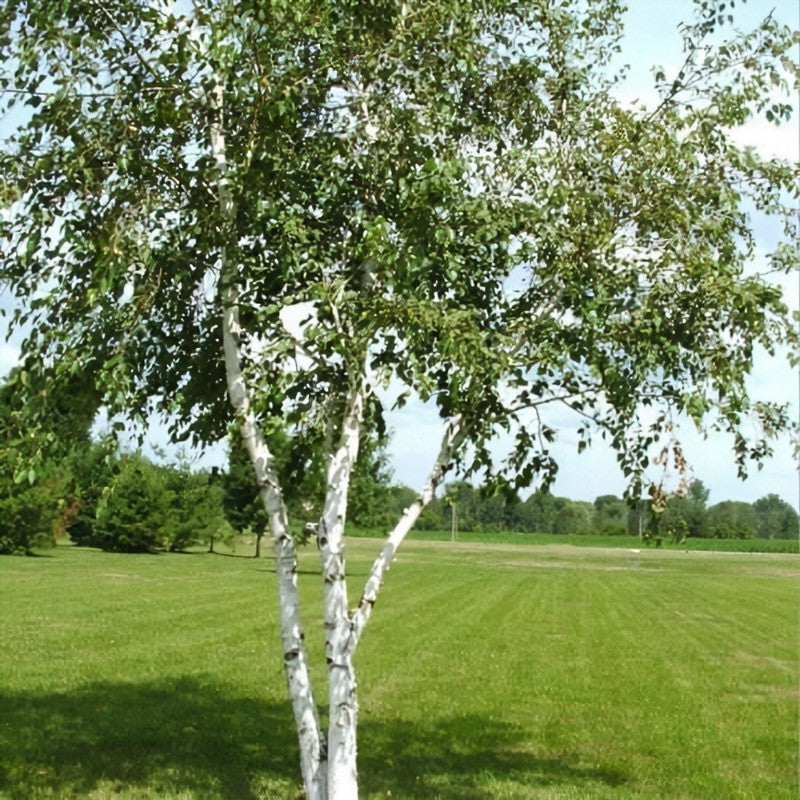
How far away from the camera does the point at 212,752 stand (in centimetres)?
1419

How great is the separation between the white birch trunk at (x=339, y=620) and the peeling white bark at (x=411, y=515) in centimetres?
33

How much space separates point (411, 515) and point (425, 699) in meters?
8.80

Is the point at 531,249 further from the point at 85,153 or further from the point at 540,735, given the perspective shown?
the point at 540,735

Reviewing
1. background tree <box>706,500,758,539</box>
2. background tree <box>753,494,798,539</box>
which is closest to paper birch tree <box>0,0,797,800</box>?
background tree <box>706,500,758,539</box>

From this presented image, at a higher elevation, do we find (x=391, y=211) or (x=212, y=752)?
(x=391, y=211)

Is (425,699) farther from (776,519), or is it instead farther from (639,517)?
(776,519)

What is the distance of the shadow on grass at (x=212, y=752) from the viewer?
12500 millimetres

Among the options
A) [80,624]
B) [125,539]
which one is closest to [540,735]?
[80,624]

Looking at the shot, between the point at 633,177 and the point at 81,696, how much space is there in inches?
530

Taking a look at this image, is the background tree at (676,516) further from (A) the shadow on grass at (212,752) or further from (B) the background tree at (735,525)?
(B) the background tree at (735,525)

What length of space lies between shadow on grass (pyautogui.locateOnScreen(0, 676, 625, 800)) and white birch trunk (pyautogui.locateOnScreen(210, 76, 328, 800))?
2050 mm

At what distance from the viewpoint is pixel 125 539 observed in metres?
81.1

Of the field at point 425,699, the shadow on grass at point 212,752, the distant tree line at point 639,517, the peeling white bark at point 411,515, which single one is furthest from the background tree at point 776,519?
the peeling white bark at point 411,515

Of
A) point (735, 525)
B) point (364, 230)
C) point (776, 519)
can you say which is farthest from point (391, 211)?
point (776, 519)
